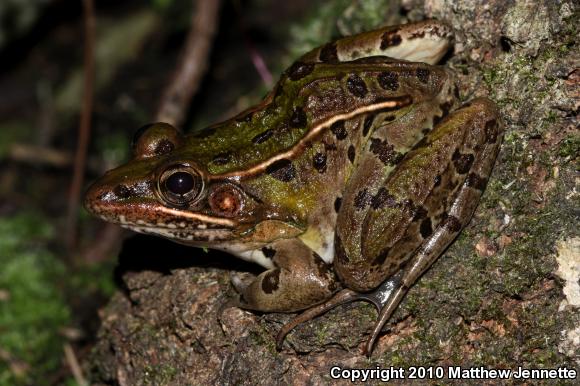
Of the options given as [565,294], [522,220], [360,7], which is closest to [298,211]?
[522,220]

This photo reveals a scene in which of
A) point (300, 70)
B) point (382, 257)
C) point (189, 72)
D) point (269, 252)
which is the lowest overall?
point (382, 257)

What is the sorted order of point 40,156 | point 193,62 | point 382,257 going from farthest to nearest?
1. point 40,156
2. point 193,62
3. point 382,257

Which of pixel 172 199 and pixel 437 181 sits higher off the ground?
pixel 437 181

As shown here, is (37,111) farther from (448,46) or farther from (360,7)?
(448,46)

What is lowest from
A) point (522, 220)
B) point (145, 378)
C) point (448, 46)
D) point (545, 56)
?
point (145, 378)

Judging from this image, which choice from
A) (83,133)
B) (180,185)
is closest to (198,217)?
(180,185)

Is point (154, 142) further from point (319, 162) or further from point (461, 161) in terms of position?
point (461, 161)
